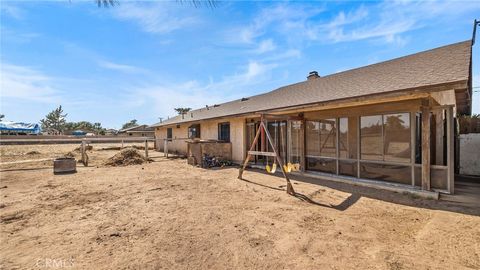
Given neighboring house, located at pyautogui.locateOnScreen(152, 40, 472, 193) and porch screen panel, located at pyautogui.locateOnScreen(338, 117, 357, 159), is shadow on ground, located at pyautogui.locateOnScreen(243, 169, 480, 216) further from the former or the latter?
porch screen panel, located at pyautogui.locateOnScreen(338, 117, 357, 159)

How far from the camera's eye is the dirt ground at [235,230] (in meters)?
2.80

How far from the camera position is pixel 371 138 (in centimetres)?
673

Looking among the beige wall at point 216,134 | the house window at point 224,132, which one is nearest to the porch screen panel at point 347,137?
the beige wall at point 216,134

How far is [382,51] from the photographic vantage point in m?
11.3

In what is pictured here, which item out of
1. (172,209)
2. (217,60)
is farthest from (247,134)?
(172,209)

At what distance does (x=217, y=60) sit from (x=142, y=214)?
1150cm

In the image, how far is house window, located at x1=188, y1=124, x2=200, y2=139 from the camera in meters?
16.2

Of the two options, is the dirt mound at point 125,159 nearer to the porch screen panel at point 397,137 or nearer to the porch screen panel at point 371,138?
the porch screen panel at point 371,138

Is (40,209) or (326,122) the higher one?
(326,122)

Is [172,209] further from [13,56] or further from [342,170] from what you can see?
[342,170]

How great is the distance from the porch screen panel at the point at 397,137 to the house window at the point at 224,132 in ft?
26.3

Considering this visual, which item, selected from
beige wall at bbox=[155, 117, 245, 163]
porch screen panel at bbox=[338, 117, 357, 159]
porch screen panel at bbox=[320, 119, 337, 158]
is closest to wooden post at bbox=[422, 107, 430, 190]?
porch screen panel at bbox=[338, 117, 357, 159]

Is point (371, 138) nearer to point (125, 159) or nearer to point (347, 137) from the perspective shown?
point (347, 137)

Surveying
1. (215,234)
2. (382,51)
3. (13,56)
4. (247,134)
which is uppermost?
(382,51)
